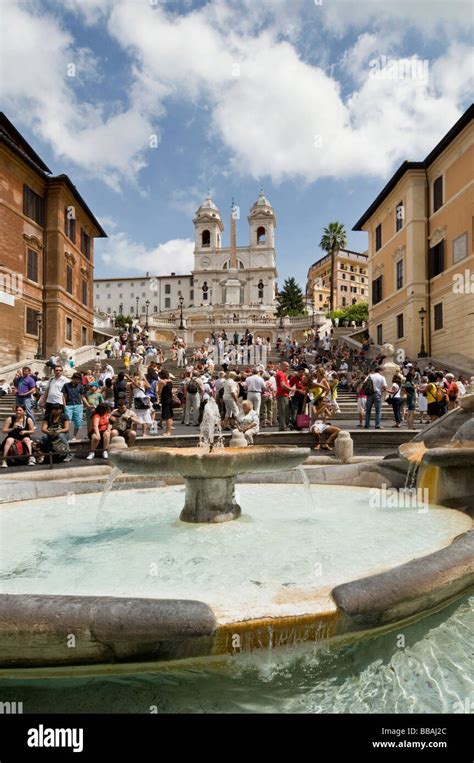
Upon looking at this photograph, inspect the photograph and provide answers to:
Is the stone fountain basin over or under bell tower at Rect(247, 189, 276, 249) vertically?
under

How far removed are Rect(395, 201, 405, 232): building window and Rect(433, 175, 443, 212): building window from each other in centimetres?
A: 273

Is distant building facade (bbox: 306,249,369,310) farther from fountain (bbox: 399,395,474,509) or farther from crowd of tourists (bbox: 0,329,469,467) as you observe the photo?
fountain (bbox: 399,395,474,509)

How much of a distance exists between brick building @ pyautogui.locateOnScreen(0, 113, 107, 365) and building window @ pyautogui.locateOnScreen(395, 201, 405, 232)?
21491 mm

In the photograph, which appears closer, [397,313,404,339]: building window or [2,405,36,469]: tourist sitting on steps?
[2,405,36,469]: tourist sitting on steps

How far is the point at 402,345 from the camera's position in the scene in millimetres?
32312

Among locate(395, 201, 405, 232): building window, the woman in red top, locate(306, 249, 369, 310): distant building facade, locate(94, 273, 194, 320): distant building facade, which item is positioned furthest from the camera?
locate(94, 273, 194, 320): distant building facade

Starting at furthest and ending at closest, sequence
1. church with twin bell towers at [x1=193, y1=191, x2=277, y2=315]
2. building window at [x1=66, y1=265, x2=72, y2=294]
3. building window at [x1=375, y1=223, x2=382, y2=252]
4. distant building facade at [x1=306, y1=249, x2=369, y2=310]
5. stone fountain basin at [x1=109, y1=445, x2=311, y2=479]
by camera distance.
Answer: distant building facade at [x1=306, y1=249, x2=369, y2=310], church with twin bell towers at [x1=193, y1=191, x2=277, y2=315], building window at [x1=375, y1=223, x2=382, y2=252], building window at [x1=66, y1=265, x2=72, y2=294], stone fountain basin at [x1=109, y1=445, x2=311, y2=479]

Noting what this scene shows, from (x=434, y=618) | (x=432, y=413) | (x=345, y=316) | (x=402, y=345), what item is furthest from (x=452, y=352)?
(x=345, y=316)

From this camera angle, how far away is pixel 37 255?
111 feet

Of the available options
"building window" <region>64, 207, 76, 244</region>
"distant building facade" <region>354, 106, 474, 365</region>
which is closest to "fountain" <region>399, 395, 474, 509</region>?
"distant building facade" <region>354, 106, 474, 365</region>

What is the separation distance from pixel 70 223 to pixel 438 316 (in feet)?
83.3

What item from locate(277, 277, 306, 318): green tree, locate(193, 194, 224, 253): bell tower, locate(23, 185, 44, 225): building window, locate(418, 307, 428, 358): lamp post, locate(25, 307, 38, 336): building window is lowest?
locate(418, 307, 428, 358): lamp post

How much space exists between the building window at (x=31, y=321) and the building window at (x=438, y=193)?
24529mm

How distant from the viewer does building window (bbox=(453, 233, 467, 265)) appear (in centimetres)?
2586
